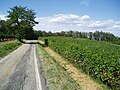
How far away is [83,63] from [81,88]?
4.90m

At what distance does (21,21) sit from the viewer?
7519 centimetres

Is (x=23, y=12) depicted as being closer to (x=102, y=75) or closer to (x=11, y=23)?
(x=11, y=23)

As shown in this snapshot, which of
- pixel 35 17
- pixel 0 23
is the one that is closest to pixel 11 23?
pixel 35 17

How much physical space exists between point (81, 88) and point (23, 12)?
67919 millimetres

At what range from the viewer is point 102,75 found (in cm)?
1180

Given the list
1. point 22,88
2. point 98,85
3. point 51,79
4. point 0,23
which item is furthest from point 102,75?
point 0,23

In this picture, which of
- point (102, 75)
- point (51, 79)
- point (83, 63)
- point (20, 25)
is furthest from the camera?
point (20, 25)

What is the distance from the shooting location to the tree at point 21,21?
72.4 meters

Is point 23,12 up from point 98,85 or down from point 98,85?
up

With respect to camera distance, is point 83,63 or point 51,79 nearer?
point 51,79

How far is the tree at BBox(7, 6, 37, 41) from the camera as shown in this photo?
72.4 meters

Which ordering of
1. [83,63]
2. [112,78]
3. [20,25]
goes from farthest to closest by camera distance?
[20,25] → [83,63] → [112,78]

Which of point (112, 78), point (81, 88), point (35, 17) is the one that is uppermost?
point (35, 17)

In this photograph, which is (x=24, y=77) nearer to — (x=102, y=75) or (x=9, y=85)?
(x=9, y=85)
